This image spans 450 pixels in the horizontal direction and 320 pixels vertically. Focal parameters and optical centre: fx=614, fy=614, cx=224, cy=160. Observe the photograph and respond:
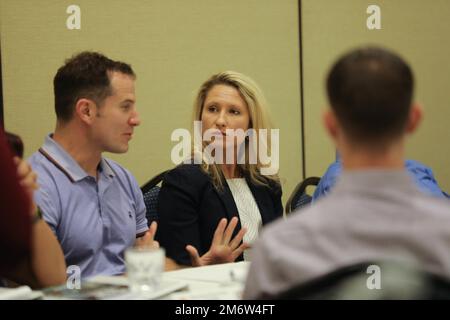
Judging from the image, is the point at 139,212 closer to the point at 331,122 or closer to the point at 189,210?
the point at 189,210

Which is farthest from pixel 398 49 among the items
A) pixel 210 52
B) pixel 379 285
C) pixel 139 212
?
pixel 379 285

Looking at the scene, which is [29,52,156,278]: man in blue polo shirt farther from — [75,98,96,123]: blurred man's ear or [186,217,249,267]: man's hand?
[186,217,249,267]: man's hand

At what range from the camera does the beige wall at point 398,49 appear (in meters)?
4.08

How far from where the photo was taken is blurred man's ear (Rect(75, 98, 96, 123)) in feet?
7.55

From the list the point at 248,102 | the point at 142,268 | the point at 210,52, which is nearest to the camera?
the point at 142,268

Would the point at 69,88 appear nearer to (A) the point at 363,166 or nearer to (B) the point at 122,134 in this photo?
(B) the point at 122,134

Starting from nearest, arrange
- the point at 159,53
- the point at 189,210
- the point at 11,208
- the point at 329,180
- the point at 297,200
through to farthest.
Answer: the point at 11,208
the point at 329,180
the point at 189,210
the point at 297,200
the point at 159,53

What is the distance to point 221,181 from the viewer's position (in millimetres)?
2719

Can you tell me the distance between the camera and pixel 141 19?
3.70 metres

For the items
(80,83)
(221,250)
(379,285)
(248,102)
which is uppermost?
(80,83)

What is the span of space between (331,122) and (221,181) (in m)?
1.65

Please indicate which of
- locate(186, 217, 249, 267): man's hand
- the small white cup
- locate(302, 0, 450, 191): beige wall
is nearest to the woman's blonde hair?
locate(186, 217, 249, 267): man's hand

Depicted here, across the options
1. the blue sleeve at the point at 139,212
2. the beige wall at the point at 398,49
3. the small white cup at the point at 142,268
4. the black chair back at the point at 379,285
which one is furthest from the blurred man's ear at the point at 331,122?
the beige wall at the point at 398,49

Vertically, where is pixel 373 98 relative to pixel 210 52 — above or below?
below
